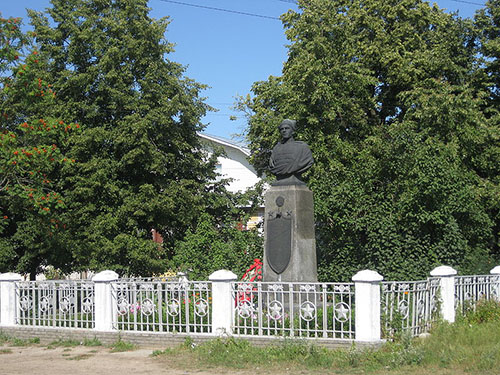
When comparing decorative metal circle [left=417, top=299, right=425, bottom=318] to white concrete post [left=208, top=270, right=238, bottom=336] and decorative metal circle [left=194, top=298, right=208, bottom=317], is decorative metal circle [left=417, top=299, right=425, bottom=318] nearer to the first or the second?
white concrete post [left=208, top=270, right=238, bottom=336]

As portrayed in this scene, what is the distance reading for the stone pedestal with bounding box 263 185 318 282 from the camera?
10.7 metres

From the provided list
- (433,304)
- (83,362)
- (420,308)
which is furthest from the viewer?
(433,304)

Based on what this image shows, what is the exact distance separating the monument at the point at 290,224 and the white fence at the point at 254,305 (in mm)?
460

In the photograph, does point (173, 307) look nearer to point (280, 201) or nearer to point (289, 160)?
point (280, 201)

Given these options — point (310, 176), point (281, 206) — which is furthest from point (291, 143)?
point (310, 176)

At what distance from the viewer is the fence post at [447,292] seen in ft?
34.0

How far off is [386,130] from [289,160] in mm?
10165

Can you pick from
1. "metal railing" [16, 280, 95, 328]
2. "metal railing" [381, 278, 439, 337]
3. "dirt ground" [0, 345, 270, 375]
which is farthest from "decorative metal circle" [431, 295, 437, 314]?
"metal railing" [16, 280, 95, 328]

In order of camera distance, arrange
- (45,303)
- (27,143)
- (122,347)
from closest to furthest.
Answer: (122,347) < (45,303) < (27,143)

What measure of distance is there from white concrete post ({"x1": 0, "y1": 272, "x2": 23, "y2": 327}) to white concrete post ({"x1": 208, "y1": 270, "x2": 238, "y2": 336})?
4698 millimetres

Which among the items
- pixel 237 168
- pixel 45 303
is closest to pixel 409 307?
pixel 45 303

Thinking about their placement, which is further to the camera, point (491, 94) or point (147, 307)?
point (491, 94)

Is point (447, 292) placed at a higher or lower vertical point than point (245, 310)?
higher

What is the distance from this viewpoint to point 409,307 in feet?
31.0
